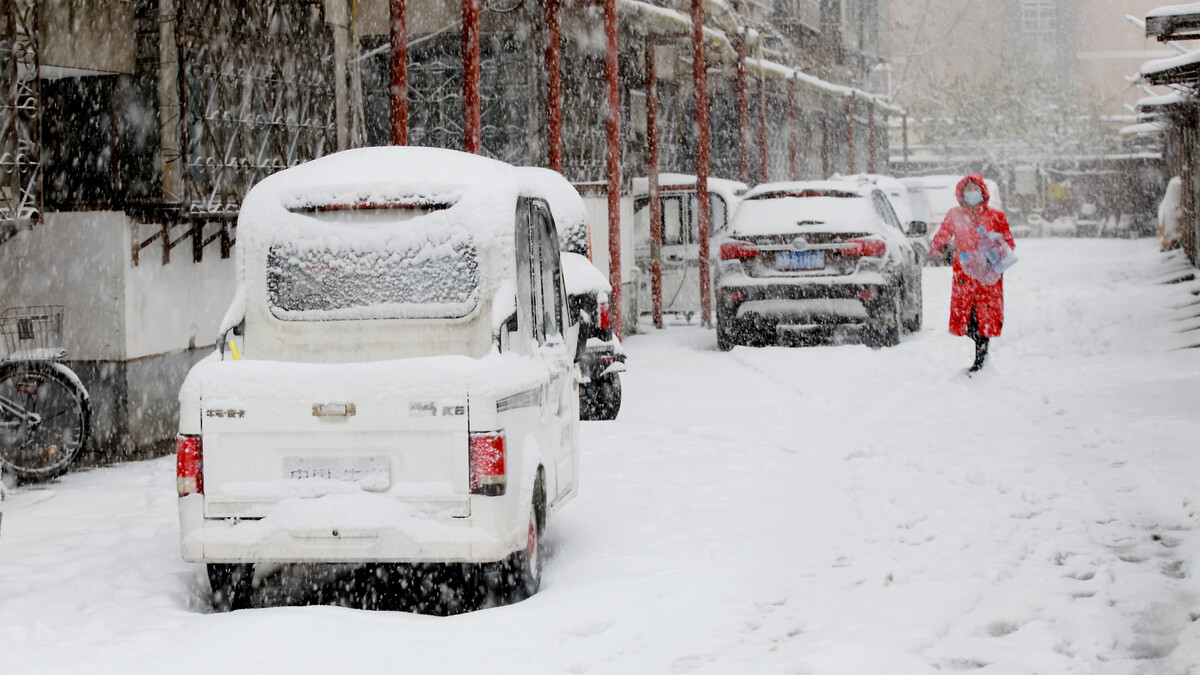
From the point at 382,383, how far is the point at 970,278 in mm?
9630

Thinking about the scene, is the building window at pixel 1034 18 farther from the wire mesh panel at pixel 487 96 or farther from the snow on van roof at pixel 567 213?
the snow on van roof at pixel 567 213

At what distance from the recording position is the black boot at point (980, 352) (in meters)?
14.9

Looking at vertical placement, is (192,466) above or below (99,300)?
below

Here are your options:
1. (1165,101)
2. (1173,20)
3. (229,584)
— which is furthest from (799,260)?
(1165,101)

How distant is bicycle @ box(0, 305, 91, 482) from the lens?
10438 millimetres

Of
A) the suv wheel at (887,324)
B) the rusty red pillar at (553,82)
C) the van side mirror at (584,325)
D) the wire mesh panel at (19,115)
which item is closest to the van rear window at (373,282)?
the van side mirror at (584,325)

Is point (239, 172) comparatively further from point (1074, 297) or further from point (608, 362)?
point (1074, 297)

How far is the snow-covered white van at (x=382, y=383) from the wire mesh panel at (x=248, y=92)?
15.5 feet

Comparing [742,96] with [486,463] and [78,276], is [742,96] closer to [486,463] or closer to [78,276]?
[78,276]

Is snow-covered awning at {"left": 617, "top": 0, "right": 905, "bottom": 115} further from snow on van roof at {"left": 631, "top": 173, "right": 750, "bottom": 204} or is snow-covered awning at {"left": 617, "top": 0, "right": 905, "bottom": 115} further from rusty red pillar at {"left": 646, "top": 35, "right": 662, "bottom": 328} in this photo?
snow on van roof at {"left": 631, "top": 173, "right": 750, "bottom": 204}

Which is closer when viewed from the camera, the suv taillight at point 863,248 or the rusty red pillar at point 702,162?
the suv taillight at point 863,248

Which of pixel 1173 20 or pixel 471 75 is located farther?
pixel 1173 20

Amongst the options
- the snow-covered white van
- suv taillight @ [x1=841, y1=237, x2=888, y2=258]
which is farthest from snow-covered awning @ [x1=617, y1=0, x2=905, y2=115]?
the snow-covered white van

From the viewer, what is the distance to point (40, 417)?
1047cm
